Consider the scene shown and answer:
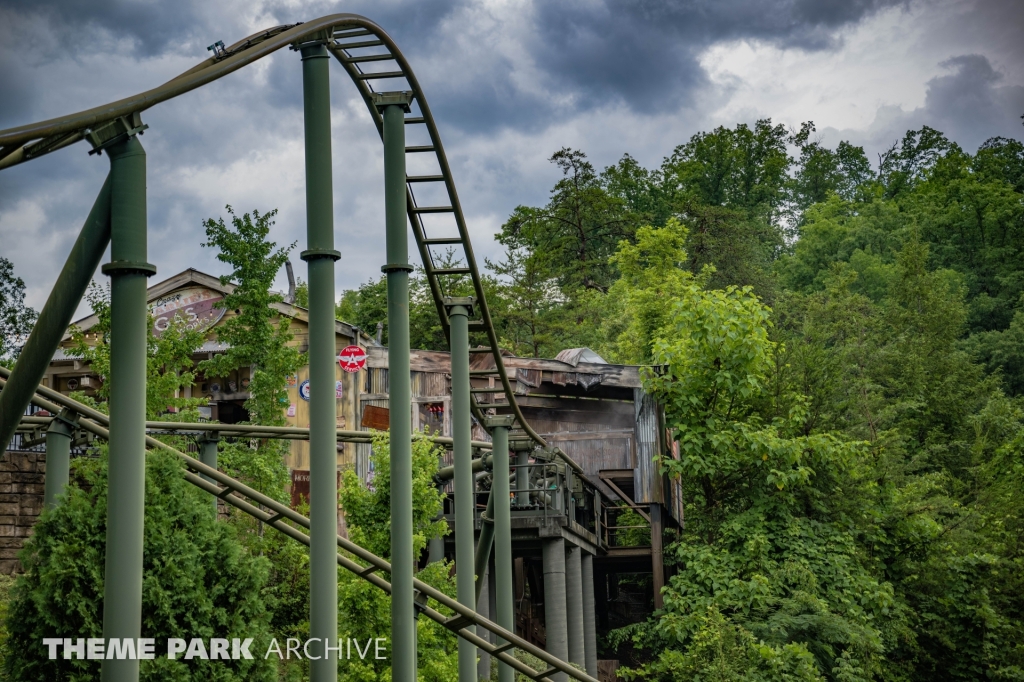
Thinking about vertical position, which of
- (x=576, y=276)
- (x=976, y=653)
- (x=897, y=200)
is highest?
(x=897, y=200)

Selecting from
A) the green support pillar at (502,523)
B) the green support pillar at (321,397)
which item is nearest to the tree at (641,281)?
the green support pillar at (502,523)

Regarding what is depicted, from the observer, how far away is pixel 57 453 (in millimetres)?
9727

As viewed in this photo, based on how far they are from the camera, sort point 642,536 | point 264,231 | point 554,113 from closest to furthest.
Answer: point 264,231 → point 642,536 → point 554,113

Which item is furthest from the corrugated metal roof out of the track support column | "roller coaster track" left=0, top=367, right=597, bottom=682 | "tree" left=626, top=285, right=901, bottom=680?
"roller coaster track" left=0, top=367, right=597, bottom=682

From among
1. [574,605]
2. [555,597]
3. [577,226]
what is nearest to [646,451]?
[574,605]

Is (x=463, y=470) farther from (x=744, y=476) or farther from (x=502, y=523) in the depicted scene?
(x=744, y=476)

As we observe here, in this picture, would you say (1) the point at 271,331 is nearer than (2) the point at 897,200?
Yes

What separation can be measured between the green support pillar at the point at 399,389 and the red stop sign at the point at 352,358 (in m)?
13.7

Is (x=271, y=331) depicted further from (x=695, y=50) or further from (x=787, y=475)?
(x=695, y=50)

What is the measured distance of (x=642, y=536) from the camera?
80.6ft

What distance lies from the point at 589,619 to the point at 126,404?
14.8m

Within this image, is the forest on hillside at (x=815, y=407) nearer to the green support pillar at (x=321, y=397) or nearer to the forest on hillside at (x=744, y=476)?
the forest on hillside at (x=744, y=476)

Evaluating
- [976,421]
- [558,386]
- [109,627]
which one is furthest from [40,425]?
[976,421]

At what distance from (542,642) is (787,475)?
6618 millimetres
